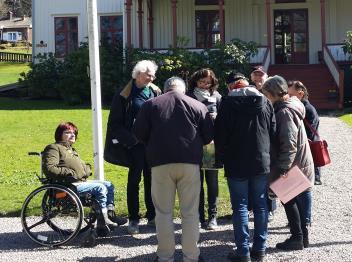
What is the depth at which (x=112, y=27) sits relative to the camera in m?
28.7

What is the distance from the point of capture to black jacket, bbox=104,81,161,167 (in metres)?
7.16

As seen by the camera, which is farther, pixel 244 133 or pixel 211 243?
pixel 211 243

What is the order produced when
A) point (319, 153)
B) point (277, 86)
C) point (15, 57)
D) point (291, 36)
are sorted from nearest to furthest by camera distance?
point (277, 86), point (319, 153), point (291, 36), point (15, 57)

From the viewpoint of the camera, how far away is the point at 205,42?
89.6 feet

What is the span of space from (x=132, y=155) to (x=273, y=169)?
1666 mm

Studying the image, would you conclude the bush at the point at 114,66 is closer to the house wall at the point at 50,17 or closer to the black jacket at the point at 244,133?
the house wall at the point at 50,17

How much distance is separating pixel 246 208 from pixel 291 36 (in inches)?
862

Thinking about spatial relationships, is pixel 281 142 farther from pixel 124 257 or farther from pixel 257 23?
pixel 257 23

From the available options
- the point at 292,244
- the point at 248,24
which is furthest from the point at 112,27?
the point at 292,244

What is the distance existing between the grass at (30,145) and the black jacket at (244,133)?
2.14m

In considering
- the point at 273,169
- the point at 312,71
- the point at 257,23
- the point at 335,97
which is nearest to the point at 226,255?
the point at 273,169

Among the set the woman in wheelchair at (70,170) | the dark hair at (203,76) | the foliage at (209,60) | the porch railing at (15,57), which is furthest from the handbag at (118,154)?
the porch railing at (15,57)

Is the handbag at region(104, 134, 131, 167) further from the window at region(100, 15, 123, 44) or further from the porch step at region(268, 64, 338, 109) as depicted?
the window at region(100, 15, 123, 44)

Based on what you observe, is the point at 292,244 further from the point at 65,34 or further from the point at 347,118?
the point at 65,34
